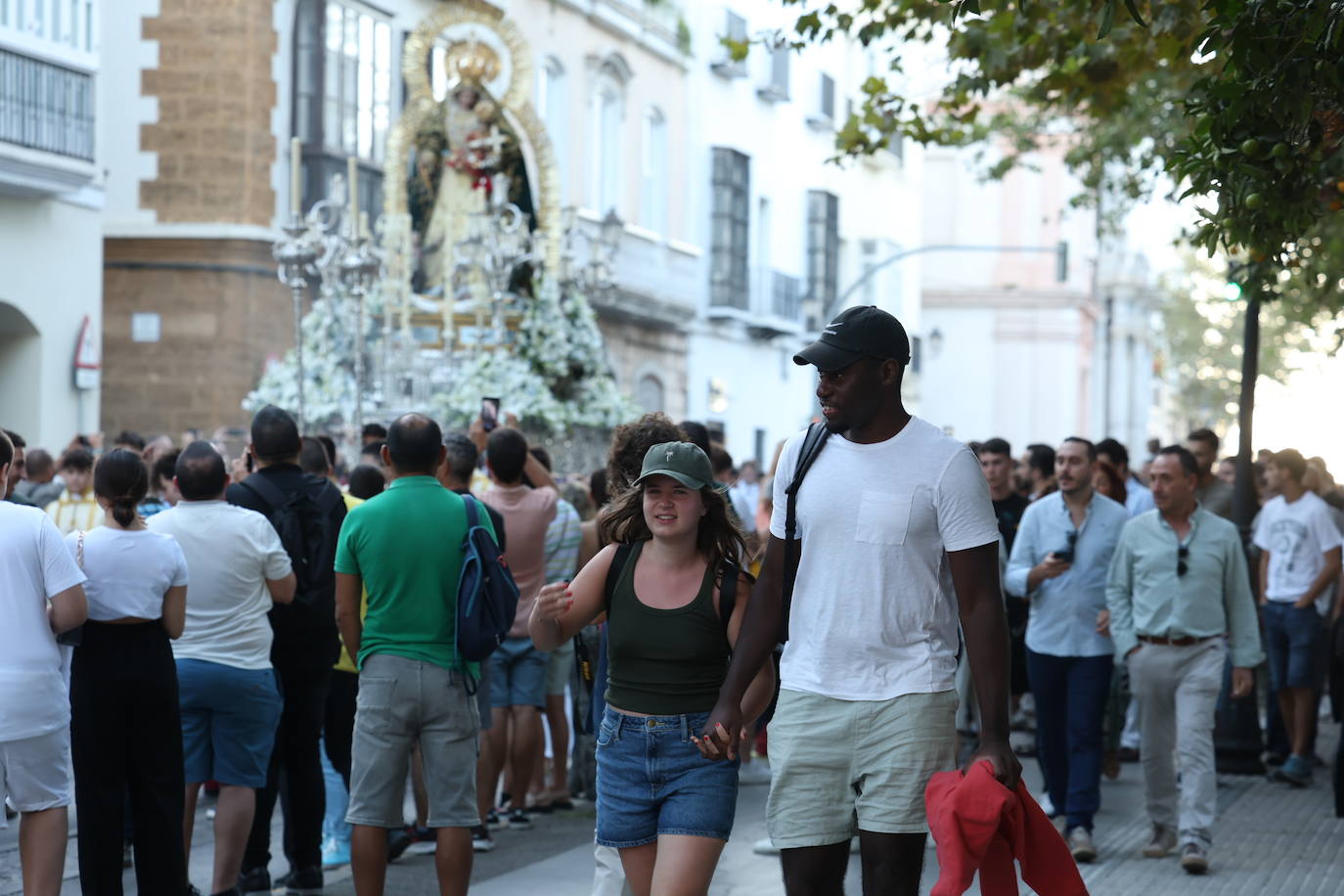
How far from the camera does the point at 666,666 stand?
6219 millimetres

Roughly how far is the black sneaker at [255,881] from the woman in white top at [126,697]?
3.41ft

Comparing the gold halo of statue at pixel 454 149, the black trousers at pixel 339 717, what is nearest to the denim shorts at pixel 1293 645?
the black trousers at pixel 339 717

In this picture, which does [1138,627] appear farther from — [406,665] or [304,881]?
[304,881]

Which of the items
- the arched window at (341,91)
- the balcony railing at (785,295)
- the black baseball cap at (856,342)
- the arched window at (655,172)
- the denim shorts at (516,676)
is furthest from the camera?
the balcony railing at (785,295)

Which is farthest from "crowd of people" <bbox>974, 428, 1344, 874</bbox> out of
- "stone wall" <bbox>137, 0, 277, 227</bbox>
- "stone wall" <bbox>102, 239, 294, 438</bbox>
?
"stone wall" <bbox>137, 0, 277, 227</bbox>

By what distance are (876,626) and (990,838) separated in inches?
25.9

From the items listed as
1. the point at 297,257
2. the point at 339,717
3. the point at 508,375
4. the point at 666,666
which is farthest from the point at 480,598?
the point at 508,375

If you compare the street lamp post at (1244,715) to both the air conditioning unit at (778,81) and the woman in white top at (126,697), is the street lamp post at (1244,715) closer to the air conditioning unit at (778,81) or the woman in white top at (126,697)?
the woman in white top at (126,697)

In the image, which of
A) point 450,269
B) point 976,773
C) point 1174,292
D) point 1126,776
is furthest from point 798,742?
point 1174,292

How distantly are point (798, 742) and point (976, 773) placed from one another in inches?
22.0

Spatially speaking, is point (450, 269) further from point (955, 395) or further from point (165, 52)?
point (955, 395)

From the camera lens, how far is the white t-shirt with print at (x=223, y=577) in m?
8.20

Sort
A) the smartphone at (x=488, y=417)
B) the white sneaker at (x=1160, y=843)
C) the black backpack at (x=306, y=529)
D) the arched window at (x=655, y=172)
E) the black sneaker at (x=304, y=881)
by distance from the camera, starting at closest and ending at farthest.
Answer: the black sneaker at (x=304, y=881) → the black backpack at (x=306, y=529) → the white sneaker at (x=1160, y=843) → the smartphone at (x=488, y=417) → the arched window at (x=655, y=172)

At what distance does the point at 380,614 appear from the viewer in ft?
25.5
